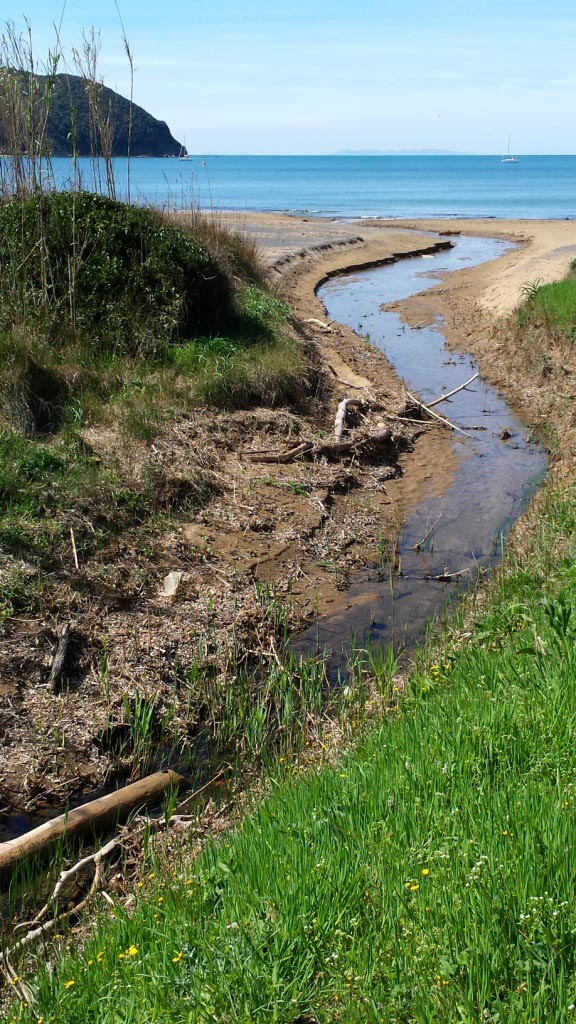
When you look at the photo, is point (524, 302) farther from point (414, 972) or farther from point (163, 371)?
point (414, 972)

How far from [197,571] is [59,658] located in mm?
2047

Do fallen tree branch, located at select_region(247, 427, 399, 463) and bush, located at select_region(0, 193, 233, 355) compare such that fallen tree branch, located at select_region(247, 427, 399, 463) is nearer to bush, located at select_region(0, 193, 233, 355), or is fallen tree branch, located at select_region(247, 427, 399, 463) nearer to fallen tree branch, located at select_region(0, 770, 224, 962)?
bush, located at select_region(0, 193, 233, 355)

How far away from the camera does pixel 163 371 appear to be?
11906 mm

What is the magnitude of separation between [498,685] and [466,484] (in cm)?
704

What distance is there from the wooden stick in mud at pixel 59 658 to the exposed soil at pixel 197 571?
6cm

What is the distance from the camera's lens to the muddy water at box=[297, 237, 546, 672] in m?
8.01

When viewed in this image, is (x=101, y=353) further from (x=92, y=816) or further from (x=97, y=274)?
(x=92, y=816)

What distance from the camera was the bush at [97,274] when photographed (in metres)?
11.9

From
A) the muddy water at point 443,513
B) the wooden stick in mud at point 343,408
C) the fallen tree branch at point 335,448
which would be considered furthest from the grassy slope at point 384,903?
the wooden stick in mud at point 343,408

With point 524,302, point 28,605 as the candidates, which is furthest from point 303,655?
point 524,302

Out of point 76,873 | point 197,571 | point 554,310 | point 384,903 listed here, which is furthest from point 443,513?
point 554,310

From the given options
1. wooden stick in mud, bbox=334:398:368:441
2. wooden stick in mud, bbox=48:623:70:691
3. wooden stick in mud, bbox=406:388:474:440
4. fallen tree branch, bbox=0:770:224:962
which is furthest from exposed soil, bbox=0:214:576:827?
fallen tree branch, bbox=0:770:224:962

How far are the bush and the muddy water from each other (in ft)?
15.0

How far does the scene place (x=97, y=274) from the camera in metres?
12.4
